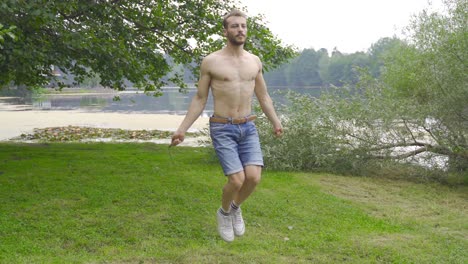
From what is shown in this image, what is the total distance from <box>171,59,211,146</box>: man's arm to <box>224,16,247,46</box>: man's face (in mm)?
396

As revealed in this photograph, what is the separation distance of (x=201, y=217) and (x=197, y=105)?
10.0 ft

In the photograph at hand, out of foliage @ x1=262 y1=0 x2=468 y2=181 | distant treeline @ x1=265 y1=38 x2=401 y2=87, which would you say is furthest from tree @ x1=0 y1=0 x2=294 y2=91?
distant treeline @ x1=265 y1=38 x2=401 y2=87

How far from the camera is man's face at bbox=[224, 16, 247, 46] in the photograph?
17.8 ft

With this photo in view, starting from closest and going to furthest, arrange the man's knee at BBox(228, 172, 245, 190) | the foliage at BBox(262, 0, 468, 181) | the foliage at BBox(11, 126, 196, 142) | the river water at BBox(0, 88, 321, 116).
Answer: the man's knee at BBox(228, 172, 245, 190)
the foliage at BBox(262, 0, 468, 181)
the foliage at BBox(11, 126, 196, 142)
the river water at BBox(0, 88, 321, 116)

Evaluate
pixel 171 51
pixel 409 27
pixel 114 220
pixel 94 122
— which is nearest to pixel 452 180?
pixel 409 27

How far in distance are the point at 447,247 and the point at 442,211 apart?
9.07 feet

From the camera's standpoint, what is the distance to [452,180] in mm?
13516

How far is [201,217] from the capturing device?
27.7 feet

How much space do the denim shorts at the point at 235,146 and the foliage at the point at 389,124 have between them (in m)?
7.51

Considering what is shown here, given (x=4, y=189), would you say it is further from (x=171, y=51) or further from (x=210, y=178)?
(x=171, y=51)

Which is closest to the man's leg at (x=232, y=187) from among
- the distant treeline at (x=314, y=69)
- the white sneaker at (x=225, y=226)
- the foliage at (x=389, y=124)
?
the white sneaker at (x=225, y=226)

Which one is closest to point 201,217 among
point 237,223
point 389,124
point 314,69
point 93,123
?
point 237,223

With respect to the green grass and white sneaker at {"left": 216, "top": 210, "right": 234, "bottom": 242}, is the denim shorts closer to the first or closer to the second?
white sneaker at {"left": 216, "top": 210, "right": 234, "bottom": 242}

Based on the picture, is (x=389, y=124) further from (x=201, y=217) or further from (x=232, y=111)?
(x=232, y=111)
